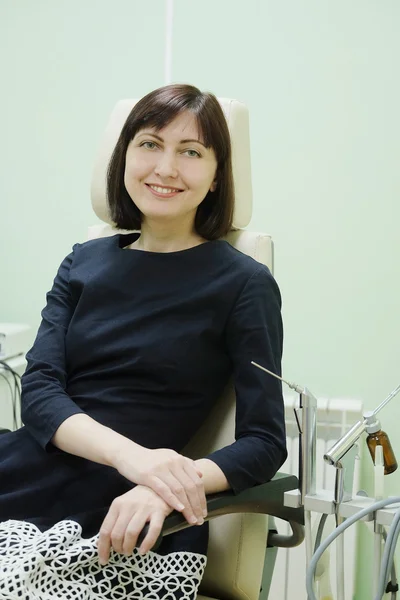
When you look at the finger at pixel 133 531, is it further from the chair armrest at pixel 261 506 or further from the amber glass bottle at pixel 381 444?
the amber glass bottle at pixel 381 444

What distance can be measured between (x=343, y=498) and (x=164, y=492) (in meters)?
0.28

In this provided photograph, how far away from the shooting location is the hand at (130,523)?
1.17 m

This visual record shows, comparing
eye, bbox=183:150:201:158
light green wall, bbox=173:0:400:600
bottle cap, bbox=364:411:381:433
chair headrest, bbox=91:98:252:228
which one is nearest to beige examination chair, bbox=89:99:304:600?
chair headrest, bbox=91:98:252:228

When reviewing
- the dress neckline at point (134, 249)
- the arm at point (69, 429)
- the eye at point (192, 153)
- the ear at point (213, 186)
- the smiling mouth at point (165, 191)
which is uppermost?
the eye at point (192, 153)

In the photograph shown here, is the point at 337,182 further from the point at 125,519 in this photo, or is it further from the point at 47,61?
the point at 125,519

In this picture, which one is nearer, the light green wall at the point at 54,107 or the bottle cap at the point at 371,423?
the bottle cap at the point at 371,423

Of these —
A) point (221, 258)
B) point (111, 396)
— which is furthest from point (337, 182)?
point (111, 396)

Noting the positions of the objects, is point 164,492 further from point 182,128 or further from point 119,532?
point 182,128

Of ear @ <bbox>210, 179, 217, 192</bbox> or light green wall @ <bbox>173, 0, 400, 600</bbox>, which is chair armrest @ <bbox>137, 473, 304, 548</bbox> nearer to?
ear @ <bbox>210, 179, 217, 192</bbox>

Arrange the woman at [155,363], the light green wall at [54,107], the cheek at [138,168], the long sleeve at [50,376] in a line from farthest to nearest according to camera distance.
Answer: the light green wall at [54,107]
the cheek at [138,168]
the long sleeve at [50,376]
the woman at [155,363]

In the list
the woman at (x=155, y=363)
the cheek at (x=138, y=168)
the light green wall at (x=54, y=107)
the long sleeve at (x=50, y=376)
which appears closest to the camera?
the woman at (x=155, y=363)

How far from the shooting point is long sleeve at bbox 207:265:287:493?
136 cm

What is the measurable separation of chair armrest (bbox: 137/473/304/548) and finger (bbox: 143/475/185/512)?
0.01 metres

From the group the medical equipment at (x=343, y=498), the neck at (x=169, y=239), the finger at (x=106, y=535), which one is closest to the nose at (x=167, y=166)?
the neck at (x=169, y=239)
